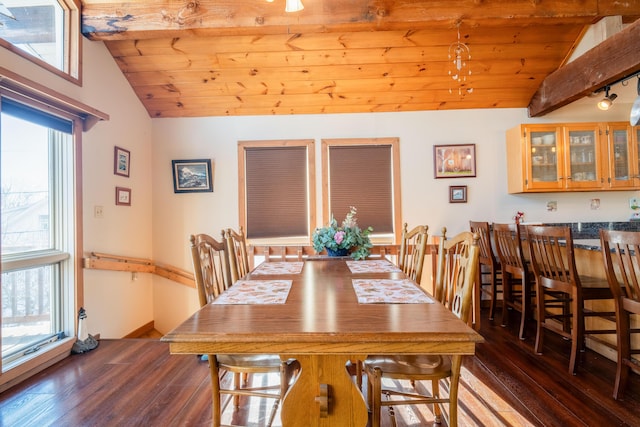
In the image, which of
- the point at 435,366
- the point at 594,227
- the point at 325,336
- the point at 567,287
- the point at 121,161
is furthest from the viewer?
the point at 594,227

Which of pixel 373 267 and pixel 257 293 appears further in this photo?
pixel 373 267

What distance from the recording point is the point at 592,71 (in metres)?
2.91

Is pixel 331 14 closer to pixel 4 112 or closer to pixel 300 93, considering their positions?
pixel 300 93

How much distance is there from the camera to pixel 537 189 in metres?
3.56

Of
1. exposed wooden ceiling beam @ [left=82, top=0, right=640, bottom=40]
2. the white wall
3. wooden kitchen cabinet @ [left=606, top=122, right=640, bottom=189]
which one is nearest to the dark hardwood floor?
the white wall

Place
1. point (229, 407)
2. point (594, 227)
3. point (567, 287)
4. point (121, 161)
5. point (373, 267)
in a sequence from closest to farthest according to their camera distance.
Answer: point (229, 407)
point (373, 267)
point (567, 287)
point (121, 161)
point (594, 227)

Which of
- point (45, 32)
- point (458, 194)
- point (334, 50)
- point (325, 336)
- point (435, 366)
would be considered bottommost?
point (435, 366)

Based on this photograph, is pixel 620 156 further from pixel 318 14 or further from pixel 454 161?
pixel 318 14

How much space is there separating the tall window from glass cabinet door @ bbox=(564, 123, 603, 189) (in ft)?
15.7

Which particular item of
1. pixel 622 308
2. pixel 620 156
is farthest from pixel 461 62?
pixel 622 308

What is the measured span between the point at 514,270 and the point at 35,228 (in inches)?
155

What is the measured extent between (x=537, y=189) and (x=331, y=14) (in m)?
2.76

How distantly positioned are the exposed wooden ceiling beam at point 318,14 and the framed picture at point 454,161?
4.56ft

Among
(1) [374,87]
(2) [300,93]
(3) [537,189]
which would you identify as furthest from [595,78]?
(2) [300,93]
